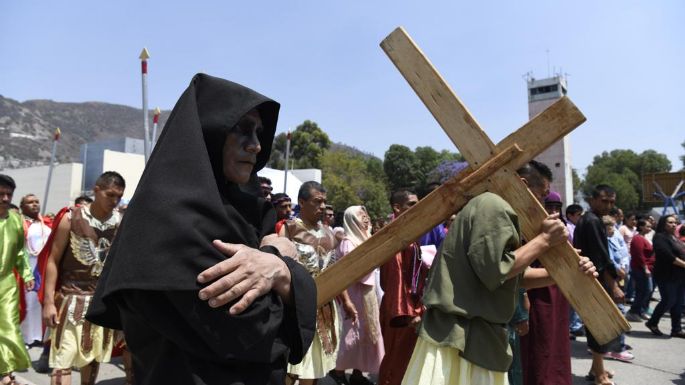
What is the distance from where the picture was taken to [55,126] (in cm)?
14712

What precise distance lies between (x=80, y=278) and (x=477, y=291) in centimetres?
332

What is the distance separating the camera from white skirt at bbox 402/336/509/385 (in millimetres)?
2494

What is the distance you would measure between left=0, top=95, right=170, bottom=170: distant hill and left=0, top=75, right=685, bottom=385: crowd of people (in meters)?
92.1

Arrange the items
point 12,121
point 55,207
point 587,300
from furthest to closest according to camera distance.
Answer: point 12,121
point 55,207
point 587,300

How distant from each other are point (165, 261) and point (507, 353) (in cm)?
200

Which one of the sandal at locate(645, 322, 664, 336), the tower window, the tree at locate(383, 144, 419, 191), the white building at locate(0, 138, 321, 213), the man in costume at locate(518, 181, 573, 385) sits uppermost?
the tower window

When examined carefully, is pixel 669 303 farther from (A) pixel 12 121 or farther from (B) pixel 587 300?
(A) pixel 12 121

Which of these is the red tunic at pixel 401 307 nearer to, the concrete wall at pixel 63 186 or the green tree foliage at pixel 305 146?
the concrete wall at pixel 63 186

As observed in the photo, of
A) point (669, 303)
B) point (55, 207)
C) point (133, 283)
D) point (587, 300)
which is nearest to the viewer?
point (133, 283)

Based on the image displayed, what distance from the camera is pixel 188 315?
1150mm

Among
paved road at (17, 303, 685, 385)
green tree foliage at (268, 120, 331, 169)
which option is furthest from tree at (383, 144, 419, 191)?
paved road at (17, 303, 685, 385)

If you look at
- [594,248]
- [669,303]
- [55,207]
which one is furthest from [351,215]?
[55,207]

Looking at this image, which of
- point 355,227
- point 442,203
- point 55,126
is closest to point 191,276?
point 442,203

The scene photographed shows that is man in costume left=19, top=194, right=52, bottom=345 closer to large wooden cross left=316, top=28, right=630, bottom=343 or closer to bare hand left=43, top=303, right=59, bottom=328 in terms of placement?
bare hand left=43, top=303, right=59, bottom=328
